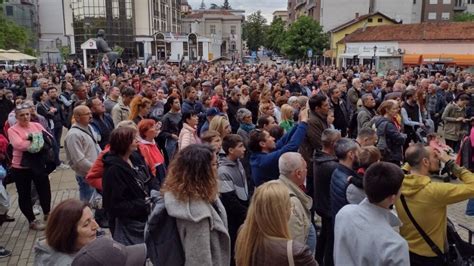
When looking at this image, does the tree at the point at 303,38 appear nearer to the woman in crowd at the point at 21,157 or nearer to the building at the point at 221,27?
the woman in crowd at the point at 21,157

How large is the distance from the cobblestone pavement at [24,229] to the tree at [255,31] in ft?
375

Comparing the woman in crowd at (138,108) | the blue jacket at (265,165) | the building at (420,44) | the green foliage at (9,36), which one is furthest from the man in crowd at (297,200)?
the green foliage at (9,36)

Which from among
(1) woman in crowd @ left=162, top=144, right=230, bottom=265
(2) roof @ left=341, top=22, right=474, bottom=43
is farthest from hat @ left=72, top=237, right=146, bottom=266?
(2) roof @ left=341, top=22, right=474, bottom=43

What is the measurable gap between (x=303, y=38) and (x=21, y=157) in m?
51.6

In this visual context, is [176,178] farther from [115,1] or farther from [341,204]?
[115,1]

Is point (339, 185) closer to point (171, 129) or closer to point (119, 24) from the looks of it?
point (171, 129)

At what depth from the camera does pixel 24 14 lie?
83.2 metres

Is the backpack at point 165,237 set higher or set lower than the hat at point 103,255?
lower

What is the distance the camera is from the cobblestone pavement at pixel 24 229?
5687 mm

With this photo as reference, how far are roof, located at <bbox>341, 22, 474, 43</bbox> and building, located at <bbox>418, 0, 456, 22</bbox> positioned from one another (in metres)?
34.8

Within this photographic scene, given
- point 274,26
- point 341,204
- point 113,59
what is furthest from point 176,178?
point 274,26

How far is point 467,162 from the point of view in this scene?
7.44 m

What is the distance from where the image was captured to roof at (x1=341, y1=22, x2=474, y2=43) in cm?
4139

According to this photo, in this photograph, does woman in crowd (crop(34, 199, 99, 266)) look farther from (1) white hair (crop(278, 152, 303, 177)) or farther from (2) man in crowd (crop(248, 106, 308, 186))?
(2) man in crowd (crop(248, 106, 308, 186))
